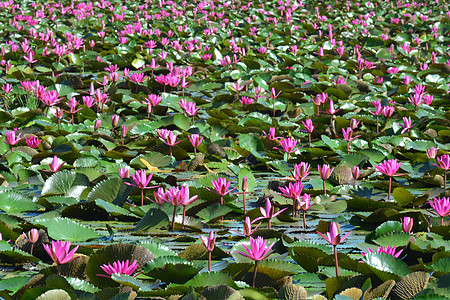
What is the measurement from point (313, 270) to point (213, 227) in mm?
743

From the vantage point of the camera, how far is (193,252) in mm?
2371

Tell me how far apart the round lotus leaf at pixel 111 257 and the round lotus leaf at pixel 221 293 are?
47 cm

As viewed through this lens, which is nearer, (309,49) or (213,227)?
(213,227)

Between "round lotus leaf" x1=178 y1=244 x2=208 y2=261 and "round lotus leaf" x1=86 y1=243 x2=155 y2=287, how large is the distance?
0.16m

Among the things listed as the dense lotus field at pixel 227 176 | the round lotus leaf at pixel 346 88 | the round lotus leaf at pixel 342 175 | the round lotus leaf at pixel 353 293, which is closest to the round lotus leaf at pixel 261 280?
the dense lotus field at pixel 227 176

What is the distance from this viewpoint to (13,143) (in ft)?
13.3

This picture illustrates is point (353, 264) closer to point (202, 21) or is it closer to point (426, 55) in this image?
point (426, 55)

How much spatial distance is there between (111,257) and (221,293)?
573 mm

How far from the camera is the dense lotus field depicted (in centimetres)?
211

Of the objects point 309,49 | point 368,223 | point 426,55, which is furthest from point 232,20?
point 368,223

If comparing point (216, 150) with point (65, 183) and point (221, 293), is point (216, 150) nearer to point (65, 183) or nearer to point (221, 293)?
point (65, 183)

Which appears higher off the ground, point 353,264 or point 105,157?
point 353,264

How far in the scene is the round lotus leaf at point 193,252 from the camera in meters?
2.36

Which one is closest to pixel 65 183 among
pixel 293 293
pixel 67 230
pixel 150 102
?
pixel 67 230
